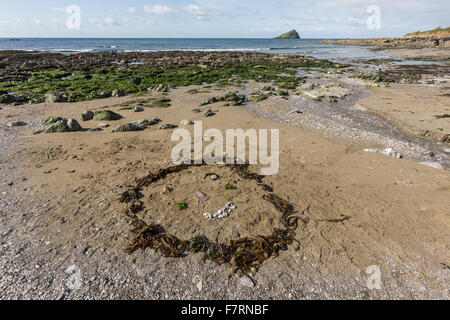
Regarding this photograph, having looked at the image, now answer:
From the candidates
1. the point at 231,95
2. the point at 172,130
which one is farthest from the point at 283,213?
the point at 231,95

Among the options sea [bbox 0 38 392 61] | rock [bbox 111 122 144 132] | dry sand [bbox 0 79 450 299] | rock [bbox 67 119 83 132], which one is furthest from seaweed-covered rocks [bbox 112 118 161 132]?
sea [bbox 0 38 392 61]

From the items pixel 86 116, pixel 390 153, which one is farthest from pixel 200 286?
pixel 86 116

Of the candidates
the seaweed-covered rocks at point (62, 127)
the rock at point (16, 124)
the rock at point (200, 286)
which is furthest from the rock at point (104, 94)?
the rock at point (200, 286)

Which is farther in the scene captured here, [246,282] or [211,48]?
[211,48]

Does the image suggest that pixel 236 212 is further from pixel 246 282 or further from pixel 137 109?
pixel 137 109

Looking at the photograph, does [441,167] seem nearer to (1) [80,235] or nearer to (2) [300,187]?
(2) [300,187]
